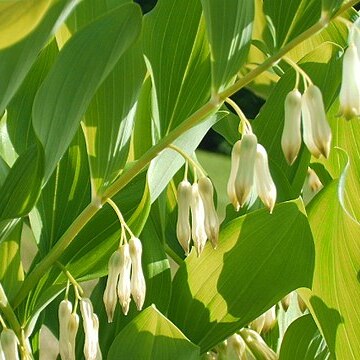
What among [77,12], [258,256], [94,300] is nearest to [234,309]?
[258,256]

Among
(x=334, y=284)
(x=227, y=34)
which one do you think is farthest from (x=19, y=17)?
(x=334, y=284)

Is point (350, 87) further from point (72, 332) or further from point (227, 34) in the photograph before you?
point (72, 332)

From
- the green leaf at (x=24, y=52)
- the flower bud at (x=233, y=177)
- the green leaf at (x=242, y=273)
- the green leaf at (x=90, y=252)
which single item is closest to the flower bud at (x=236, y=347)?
the green leaf at (x=242, y=273)

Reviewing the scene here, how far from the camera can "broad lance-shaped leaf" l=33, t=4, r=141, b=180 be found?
702 mm

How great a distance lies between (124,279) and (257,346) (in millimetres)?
229

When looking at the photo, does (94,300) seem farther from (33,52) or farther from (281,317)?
(33,52)

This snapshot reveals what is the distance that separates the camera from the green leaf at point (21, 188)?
803 millimetres

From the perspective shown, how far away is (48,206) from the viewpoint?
0.95 meters

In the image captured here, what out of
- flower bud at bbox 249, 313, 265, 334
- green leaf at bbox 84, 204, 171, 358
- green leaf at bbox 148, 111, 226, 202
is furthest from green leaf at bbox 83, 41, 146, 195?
flower bud at bbox 249, 313, 265, 334

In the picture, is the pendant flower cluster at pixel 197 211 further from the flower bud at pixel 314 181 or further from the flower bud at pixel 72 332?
the flower bud at pixel 314 181

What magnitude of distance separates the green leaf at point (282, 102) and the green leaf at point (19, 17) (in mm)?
363

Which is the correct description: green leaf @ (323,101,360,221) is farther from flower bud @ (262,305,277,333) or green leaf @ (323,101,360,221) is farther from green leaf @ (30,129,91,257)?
green leaf @ (30,129,91,257)

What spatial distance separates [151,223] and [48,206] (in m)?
0.11

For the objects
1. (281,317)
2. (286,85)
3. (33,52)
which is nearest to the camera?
(33,52)
